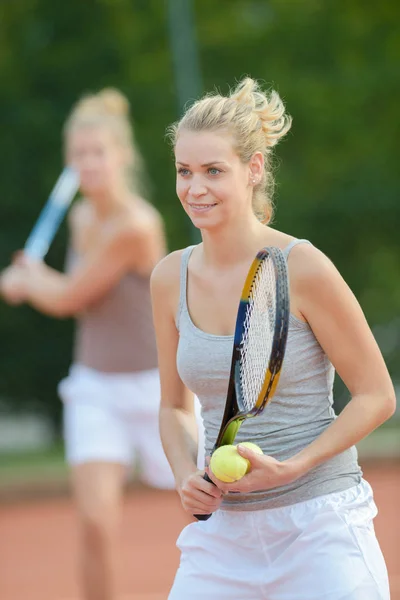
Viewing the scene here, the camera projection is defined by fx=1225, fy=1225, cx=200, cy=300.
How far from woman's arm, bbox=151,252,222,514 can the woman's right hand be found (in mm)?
149

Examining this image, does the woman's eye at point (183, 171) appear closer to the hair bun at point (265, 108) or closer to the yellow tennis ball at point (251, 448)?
the hair bun at point (265, 108)

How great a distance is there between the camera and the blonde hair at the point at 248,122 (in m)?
2.83

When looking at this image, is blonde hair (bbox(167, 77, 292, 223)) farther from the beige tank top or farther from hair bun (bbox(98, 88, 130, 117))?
hair bun (bbox(98, 88, 130, 117))

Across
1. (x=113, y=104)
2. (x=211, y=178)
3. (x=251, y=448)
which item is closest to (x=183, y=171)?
(x=211, y=178)

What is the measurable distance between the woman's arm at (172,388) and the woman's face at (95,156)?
193 centimetres

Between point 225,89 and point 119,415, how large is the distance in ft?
36.8

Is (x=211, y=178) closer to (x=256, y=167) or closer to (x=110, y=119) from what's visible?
(x=256, y=167)

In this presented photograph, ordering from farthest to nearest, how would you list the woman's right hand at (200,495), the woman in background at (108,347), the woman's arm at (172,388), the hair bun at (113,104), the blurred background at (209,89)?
the blurred background at (209,89)
the hair bun at (113,104)
the woman in background at (108,347)
the woman's arm at (172,388)
the woman's right hand at (200,495)

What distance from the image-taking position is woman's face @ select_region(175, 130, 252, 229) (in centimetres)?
281

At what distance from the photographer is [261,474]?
259 cm

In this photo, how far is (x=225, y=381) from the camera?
2.80m

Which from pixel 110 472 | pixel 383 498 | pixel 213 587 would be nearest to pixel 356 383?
pixel 213 587

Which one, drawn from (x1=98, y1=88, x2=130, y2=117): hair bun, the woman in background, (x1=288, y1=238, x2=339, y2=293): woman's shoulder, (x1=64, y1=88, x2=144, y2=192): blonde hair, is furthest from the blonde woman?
(x1=98, y1=88, x2=130, y2=117): hair bun

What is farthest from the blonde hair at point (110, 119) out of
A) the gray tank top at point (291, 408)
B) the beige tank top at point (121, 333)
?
the gray tank top at point (291, 408)
